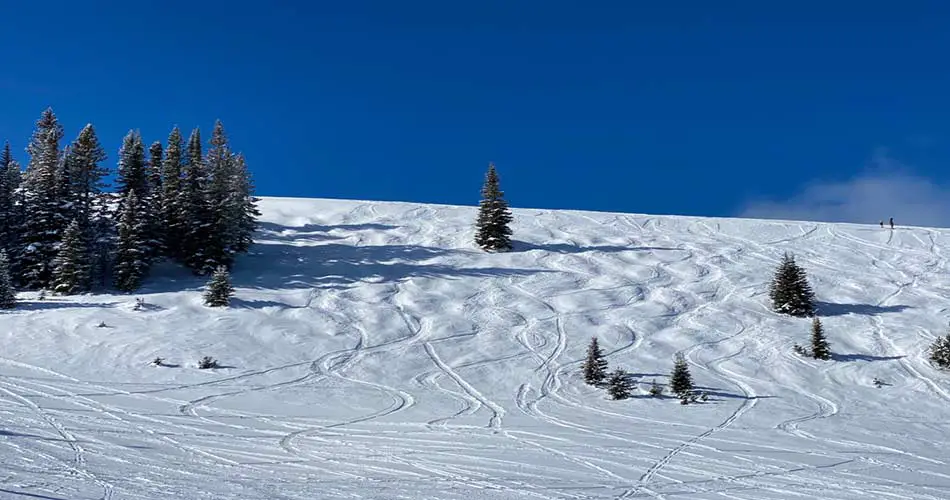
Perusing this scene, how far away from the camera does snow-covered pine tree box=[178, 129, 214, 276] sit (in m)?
36.2

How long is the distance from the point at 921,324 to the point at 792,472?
22854mm

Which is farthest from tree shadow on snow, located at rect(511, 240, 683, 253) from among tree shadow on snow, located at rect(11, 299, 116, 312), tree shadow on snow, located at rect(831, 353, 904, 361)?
tree shadow on snow, located at rect(11, 299, 116, 312)

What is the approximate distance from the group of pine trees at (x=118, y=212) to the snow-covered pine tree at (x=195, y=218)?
6cm

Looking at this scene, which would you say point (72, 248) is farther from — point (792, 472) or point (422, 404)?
point (792, 472)

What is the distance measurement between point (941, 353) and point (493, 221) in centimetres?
2556

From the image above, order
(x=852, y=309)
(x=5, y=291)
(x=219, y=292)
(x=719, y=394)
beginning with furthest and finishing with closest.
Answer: (x=852, y=309) → (x=219, y=292) → (x=5, y=291) → (x=719, y=394)

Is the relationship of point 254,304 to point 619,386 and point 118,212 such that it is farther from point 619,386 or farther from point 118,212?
point 619,386

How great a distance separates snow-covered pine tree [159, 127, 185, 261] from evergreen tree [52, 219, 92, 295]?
4.99 m

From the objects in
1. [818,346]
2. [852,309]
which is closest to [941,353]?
[818,346]

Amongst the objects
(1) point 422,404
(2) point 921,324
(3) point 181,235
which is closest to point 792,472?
(1) point 422,404

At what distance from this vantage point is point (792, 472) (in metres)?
12.8

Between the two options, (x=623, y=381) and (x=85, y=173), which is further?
(x=85, y=173)

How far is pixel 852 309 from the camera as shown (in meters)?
32.8

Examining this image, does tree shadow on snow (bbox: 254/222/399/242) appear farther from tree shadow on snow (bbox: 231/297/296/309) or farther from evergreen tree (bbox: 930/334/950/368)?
evergreen tree (bbox: 930/334/950/368)
